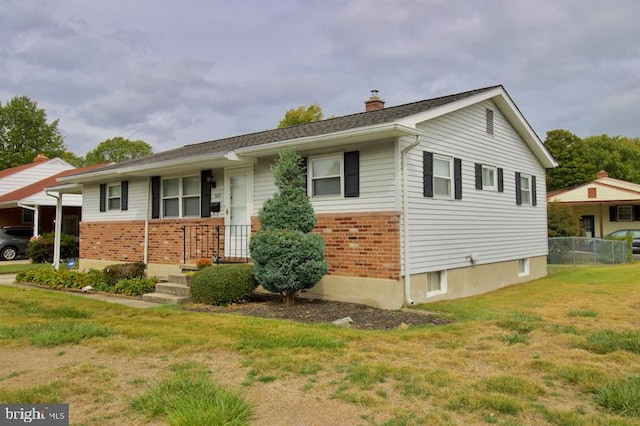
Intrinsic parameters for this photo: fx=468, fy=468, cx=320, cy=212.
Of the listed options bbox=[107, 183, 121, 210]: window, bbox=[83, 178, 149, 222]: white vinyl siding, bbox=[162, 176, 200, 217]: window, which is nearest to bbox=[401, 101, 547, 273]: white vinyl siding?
bbox=[162, 176, 200, 217]: window

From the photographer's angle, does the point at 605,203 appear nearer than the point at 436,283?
No

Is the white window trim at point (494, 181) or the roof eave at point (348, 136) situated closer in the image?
the roof eave at point (348, 136)

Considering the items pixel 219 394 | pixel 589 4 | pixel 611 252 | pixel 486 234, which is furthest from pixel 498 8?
pixel 611 252

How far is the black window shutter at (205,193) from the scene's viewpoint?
11.8 metres

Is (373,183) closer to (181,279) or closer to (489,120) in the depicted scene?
(181,279)

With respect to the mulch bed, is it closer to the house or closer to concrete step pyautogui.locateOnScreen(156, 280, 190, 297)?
the house

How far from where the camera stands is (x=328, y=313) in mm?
8070

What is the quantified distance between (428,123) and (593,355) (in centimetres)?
591

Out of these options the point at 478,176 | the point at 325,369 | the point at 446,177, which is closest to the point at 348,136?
the point at 446,177

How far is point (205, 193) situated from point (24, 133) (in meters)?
41.3

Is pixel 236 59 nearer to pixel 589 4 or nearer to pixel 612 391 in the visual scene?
pixel 589 4

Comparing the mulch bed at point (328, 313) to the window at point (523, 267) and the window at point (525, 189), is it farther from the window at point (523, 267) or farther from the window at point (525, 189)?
the window at point (525, 189)

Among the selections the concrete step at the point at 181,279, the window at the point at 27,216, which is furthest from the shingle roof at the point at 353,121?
the window at the point at 27,216

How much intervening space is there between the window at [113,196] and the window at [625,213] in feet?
96.8
